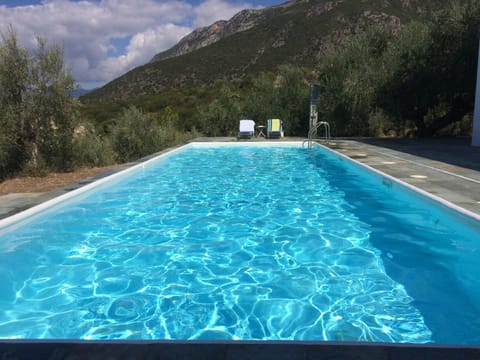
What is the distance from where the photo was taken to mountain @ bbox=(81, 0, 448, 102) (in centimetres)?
4431

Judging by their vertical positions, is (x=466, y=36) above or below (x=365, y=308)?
above

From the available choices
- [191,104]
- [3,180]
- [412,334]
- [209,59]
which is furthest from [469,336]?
[209,59]

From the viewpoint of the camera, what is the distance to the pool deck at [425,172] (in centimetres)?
485

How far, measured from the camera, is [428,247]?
4.20m

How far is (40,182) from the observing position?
309 inches

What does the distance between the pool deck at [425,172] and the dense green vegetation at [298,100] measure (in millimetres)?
2408

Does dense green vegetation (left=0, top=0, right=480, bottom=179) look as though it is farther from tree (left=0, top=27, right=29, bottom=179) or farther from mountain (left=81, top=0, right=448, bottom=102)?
mountain (left=81, top=0, right=448, bottom=102)

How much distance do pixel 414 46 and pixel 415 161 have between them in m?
6.99

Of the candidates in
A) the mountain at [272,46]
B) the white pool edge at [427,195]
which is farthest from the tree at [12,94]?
the mountain at [272,46]

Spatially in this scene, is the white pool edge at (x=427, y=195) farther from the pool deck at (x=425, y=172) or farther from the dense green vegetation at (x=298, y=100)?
the dense green vegetation at (x=298, y=100)

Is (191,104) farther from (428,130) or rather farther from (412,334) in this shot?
(412,334)

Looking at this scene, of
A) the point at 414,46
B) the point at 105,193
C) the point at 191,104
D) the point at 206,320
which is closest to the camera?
the point at 206,320

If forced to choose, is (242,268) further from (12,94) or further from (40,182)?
(12,94)


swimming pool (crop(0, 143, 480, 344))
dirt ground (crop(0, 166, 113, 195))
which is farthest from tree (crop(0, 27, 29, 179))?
swimming pool (crop(0, 143, 480, 344))
